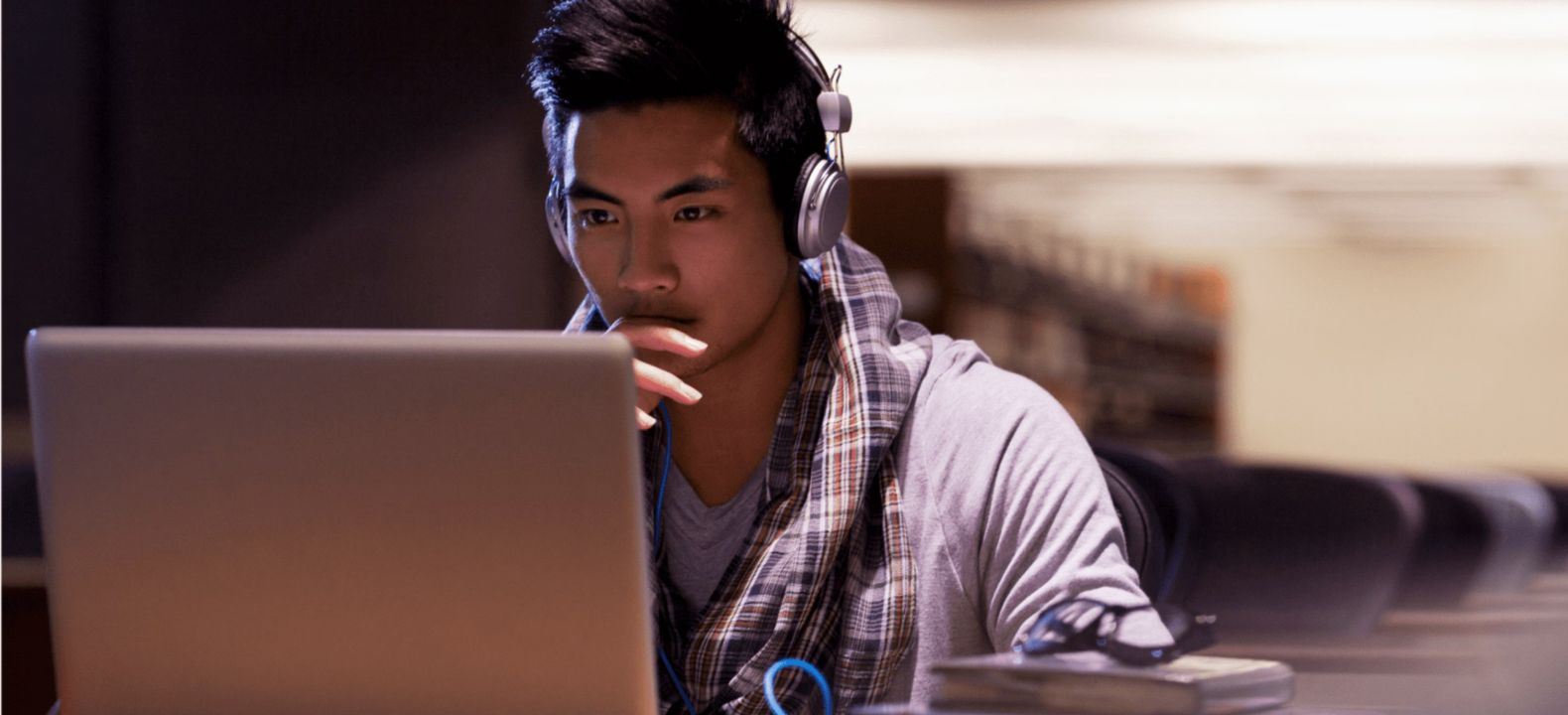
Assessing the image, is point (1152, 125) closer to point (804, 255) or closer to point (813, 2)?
point (813, 2)

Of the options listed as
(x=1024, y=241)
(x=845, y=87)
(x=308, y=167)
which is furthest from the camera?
(x=1024, y=241)

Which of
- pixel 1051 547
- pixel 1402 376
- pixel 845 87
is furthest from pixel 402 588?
pixel 1402 376

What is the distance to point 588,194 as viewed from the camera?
1.29 metres

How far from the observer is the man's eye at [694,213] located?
1.29m

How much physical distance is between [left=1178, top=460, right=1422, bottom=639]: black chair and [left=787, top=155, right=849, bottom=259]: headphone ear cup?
541mm

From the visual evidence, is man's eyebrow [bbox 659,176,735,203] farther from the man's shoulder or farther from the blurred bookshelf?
the blurred bookshelf

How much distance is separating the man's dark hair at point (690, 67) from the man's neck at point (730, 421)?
145 mm

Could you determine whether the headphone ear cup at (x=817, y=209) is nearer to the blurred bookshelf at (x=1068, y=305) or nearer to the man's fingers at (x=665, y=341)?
the man's fingers at (x=665, y=341)

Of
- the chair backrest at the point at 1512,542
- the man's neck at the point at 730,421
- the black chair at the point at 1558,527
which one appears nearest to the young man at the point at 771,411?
the man's neck at the point at 730,421

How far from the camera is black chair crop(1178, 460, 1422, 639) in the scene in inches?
83.0

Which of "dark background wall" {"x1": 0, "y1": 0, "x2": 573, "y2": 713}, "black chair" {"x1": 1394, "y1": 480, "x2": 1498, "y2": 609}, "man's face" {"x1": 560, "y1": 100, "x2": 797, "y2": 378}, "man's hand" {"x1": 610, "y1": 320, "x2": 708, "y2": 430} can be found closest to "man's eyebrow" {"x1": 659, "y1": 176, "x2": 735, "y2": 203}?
"man's face" {"x1": 560, "y1": 100, "x2": 797, "y2": 378}

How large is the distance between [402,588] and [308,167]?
2.44 meters

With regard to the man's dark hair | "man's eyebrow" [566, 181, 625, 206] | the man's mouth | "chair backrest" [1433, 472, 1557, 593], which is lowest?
"chair backrest" [1433, 472, 1557, 593]

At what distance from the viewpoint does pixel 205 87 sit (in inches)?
118
